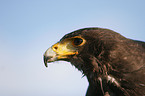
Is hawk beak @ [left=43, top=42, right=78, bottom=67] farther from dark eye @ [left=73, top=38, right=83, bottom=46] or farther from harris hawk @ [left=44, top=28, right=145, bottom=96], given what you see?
dark eye @ [left=73, top=38, right=83, bottom=46]

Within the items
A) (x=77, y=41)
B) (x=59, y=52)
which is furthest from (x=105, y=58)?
(x=59, y=52)

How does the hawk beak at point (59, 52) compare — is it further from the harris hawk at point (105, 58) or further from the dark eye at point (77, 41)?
the dark eye at point (77, 41)

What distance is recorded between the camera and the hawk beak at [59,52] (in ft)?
13.8

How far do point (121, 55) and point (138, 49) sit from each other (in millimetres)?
456

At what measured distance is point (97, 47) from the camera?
13.0 ft

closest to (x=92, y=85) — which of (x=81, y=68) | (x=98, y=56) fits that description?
(x=81, y=68)

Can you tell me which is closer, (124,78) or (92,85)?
(124,78)

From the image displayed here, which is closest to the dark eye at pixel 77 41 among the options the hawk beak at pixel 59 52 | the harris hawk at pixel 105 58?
the harris hawk at pixel 105 58

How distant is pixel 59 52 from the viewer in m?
4.26

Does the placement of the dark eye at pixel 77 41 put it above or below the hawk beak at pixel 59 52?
above

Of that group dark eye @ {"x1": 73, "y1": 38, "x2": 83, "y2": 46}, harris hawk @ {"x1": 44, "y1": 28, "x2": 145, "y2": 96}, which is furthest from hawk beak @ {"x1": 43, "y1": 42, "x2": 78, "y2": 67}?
dark eye @ {"x1": 73, "y1": 38, "x2": 83, "y2": 46}

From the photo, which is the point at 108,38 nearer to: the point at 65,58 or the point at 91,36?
the point at 91,36

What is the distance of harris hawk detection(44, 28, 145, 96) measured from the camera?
370cm

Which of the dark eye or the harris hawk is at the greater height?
the dark eye
